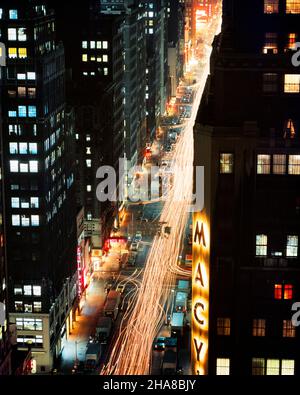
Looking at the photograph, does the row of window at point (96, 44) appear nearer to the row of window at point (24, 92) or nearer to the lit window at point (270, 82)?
the row of window at point (24, 92)

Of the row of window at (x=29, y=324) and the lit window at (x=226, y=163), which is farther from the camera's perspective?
the row of window at (x=29, y=324)

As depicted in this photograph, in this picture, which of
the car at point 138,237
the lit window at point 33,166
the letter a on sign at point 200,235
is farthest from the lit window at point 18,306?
the letter a on sign at point 200,235

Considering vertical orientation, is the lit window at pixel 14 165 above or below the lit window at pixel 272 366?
below

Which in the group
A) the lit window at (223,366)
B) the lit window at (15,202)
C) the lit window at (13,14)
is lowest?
the lit window at (15,202)

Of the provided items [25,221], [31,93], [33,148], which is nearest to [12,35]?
[31,93]

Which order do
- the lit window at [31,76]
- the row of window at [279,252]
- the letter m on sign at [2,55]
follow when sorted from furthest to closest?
the lit window at [31,76] → the letter m on sign at [2,55] → the row of window at [279,252]

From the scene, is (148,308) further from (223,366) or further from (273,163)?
(273,163)

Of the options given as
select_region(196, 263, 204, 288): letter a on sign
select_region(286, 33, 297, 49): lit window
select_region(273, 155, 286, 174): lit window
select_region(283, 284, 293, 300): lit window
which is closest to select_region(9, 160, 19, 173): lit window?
select_region(196, 263, 204, 288): letter a on sign

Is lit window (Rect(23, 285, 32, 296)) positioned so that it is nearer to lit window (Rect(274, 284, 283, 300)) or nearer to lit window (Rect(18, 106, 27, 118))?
lit window (Rect(18, 106, 27, 118))
